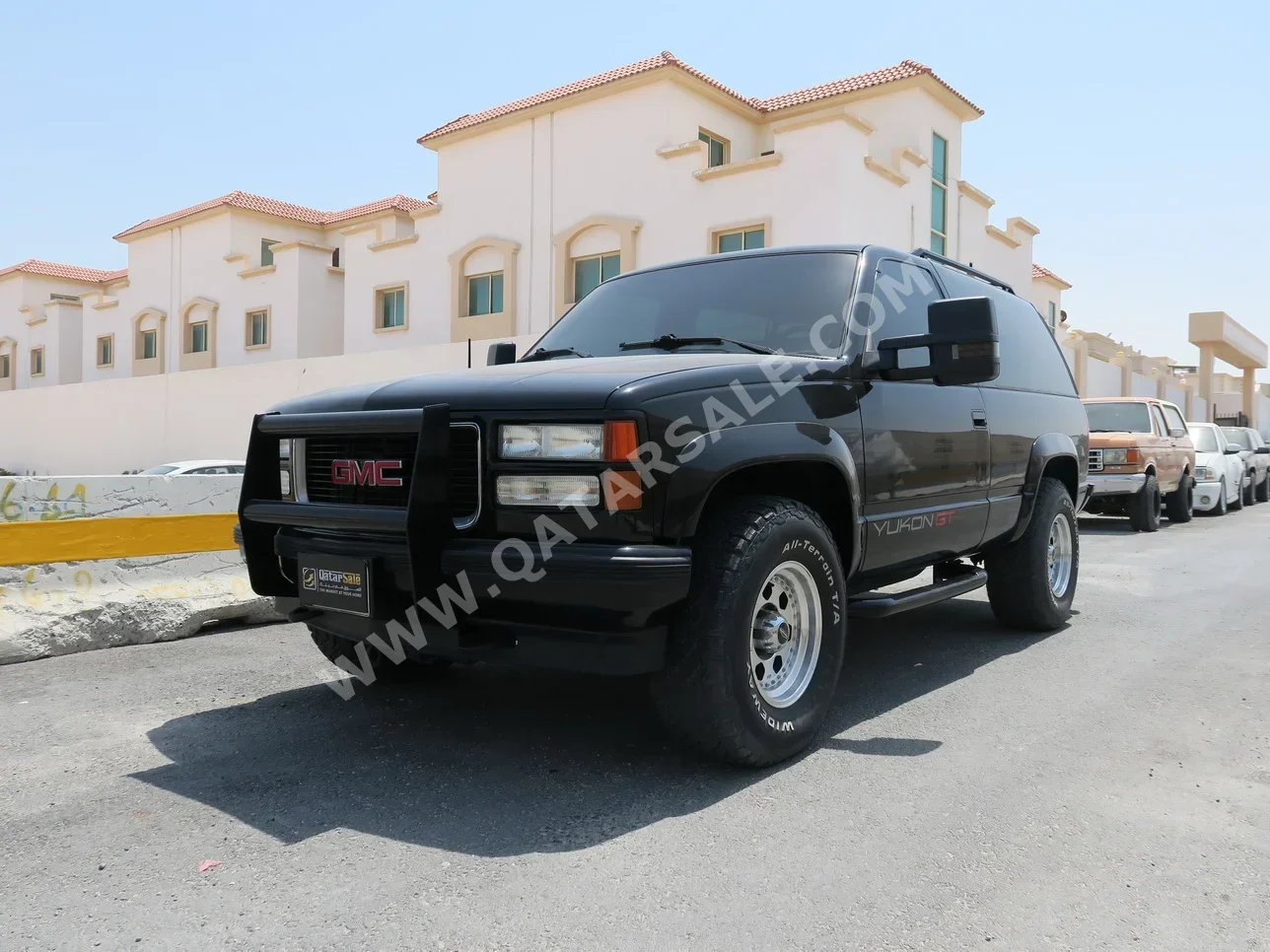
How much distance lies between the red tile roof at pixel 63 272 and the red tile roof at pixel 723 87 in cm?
2910

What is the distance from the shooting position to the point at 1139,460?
12.9 m

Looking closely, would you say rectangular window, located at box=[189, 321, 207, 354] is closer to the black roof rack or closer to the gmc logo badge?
the black roof rack

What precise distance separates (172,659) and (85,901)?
9.59ft

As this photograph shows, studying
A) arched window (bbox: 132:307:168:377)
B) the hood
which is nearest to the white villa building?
arched window (bbox: 132:307:168:377)

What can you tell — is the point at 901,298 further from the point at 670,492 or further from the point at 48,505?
the point at 48,505

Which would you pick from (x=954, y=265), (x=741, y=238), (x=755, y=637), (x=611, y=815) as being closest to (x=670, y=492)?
(x=755, y=637)

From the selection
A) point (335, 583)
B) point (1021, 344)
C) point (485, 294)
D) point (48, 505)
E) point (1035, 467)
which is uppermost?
point (485, 294)

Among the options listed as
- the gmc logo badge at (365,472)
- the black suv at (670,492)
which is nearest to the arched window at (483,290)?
the black suv at (670,492)

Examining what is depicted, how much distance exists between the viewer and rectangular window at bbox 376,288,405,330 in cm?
2966

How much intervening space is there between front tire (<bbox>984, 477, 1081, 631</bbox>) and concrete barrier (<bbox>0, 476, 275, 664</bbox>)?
14.6 feet

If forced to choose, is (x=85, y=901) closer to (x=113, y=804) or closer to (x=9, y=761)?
(x=113, y=804)

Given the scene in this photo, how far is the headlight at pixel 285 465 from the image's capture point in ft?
12.6

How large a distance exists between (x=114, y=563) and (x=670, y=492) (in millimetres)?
4158

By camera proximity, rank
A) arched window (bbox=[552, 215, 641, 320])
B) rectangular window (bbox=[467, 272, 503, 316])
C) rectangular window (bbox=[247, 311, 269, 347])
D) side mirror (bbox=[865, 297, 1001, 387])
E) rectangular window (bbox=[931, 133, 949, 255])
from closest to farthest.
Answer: side mirror (bbox=[865, 297, 1001, 387]) < arched window (bbox=[552, 215, 641, 320]) < rectangular window (bbox=[931, 133, 949, 255]) < rectangular window (bbox=[467, 272, 503, 316]) < rectangular window (bbox=[247, 311, 269, 347])
